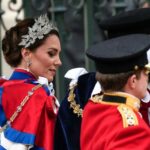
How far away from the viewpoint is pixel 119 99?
315 cm

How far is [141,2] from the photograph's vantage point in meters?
5.79

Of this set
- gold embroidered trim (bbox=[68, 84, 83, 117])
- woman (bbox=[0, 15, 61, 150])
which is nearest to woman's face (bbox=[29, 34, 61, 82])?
woman (bbox=[0, 15, 61, 150])

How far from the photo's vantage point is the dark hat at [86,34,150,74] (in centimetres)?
315

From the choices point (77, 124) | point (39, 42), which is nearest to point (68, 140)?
point (77, 124)

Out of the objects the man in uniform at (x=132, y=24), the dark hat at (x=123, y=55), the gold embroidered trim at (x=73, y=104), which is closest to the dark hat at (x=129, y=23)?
the man in uniform at (x=132, y=24)

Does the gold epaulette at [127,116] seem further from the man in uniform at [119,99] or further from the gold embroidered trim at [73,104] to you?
the gold embroidered trim at [73,104]

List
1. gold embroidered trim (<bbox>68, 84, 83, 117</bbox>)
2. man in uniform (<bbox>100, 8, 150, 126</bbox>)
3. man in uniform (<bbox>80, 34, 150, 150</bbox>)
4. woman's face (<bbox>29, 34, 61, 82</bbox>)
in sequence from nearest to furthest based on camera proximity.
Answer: man in uniform (<bbox>80, 34, 150, 150</bbox>) → man in uniform (<bbox>100, 8, 150, 126</bbox>) → gold embroidered trim (<bbox>68, 84, 83, 117</bbox>) → woman's face (<bbox>29, 34, 61, 82</bbox>)

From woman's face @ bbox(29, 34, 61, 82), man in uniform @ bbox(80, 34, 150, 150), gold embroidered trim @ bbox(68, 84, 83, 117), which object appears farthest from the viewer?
woman's face @ bbox(29, 34, 61, 82)

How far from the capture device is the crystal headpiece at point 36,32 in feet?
12.7

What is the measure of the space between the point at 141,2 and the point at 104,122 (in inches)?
110

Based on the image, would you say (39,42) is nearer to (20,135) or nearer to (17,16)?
(20,135)

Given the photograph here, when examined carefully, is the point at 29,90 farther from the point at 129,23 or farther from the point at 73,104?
the point at 129,23

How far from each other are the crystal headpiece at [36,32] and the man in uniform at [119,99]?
691 millimetres

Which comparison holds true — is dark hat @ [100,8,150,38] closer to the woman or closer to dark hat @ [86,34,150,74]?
dark hat @ [86,34,150,74]
